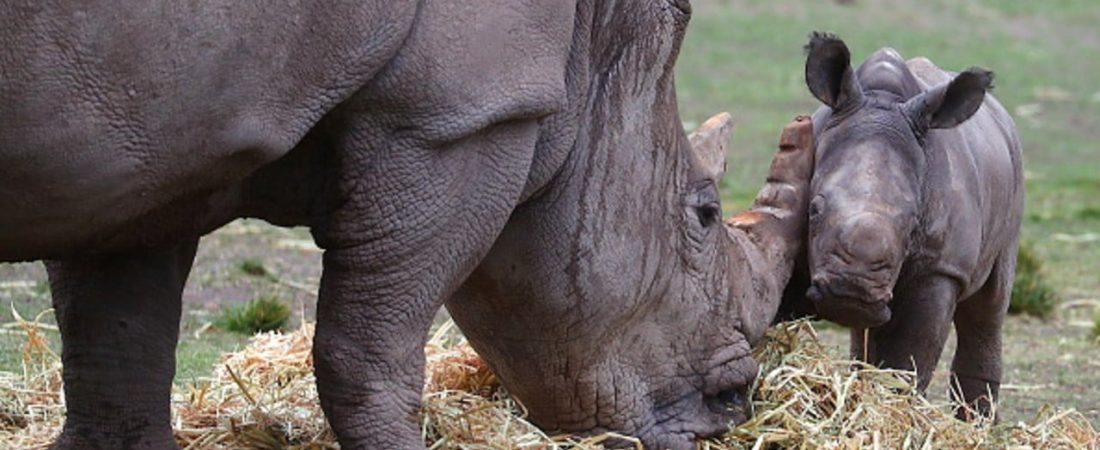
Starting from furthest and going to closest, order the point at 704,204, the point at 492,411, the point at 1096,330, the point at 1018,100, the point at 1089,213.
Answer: the point at 1018,100 → the point at 1089,213 → the point at 1096,330 → the point at 492,411 → the point at 704,204

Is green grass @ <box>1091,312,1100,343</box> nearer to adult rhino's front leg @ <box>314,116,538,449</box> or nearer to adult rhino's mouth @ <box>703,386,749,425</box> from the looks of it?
adult rhino's mouth @ <box>703,386,749,425</box>

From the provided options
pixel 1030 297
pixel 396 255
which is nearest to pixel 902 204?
pixel 396 255

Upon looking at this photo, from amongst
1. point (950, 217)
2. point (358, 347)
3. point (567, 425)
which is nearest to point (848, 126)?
point (950, 217)

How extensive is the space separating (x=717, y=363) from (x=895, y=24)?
16.1 meters

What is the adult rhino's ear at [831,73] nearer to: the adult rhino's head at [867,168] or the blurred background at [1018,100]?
the adult rhino's head at [867,168]

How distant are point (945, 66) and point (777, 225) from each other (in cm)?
1182

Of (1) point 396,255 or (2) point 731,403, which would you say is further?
(2) point 731,403

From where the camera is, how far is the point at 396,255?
15.5 feet

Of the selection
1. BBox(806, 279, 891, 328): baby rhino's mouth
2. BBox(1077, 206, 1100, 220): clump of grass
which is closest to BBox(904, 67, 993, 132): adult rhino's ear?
BBox(806, 279, 891, 328): baby rhino's mouth

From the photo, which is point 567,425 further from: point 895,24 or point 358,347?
point 895,24

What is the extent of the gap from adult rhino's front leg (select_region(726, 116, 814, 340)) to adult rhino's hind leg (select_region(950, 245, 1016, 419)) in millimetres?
1137

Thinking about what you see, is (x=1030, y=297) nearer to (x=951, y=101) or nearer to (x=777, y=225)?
(x=951, y=101)

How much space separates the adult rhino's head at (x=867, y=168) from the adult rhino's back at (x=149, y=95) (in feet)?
6.50

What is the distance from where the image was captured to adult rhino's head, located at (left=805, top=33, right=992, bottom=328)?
6055mm
